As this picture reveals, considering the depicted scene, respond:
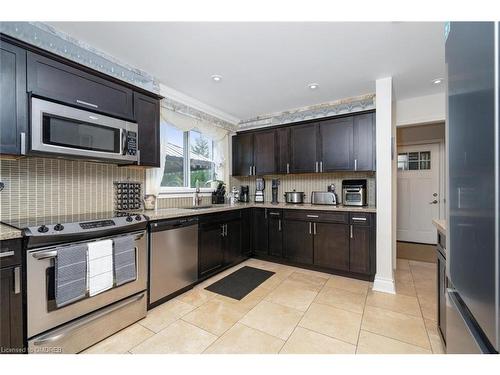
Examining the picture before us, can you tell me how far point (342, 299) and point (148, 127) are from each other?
2.76 m

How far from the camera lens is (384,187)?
2.66 meters

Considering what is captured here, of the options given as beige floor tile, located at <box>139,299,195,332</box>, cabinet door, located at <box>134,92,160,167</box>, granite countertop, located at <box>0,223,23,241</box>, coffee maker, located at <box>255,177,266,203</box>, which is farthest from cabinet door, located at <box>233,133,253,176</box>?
granite countertop, located at <box>0,223,23,241</box>

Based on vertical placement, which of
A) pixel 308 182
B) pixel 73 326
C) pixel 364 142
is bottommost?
pixel 73 326

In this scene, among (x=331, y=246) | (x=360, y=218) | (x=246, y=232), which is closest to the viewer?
(x=360, y=218)

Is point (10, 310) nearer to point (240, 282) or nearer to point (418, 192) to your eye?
point (240, 282)

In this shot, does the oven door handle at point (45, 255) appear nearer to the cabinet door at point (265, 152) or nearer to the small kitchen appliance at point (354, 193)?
the cabinet door at point (265, 152)

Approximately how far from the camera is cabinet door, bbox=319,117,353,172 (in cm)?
313

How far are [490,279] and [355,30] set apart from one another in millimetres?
1983

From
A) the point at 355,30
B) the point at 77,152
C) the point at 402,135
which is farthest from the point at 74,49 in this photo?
the point at 402,135

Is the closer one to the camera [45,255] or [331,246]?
[45,255]

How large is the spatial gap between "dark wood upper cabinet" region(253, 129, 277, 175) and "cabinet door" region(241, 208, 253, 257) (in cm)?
76

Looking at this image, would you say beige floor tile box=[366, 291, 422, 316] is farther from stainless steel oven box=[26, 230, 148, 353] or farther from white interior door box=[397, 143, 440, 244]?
white interior door box=[397, 143, 440, 244]

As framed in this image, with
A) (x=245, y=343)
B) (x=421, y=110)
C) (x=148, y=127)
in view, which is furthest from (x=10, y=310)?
(x=421, y=110)

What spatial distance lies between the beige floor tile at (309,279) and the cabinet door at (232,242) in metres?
0.84
